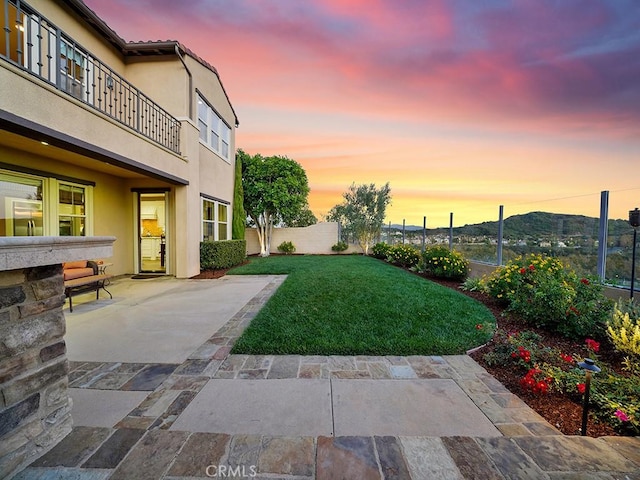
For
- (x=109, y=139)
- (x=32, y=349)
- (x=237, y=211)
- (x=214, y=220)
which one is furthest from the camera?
(x=237, y=211)

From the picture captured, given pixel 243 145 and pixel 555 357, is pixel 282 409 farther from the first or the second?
pixel 243 145

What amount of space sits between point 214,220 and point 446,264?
840cm

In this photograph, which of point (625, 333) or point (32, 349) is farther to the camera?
point (625, 333)

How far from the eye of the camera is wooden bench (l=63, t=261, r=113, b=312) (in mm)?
4703

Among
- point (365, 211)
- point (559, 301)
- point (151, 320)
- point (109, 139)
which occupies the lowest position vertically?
point (151, 320)

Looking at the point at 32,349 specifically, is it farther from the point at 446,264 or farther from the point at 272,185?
the point at 272,185

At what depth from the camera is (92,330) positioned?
386cm

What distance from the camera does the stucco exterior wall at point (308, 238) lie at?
53.1 ft

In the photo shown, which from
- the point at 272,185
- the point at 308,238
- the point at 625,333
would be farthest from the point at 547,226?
the point at 308,238

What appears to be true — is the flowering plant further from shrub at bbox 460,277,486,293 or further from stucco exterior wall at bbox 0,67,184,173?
stucco exterior wall at bbox 0,67,184,173

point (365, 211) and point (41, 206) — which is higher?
point (365, 211)

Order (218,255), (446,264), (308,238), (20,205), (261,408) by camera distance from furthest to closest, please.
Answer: (308,238)
(218,255)
(446,264)
(20,205)
(261,408)

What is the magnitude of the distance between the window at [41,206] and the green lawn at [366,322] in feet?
17.9

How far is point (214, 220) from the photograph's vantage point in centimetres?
1016
